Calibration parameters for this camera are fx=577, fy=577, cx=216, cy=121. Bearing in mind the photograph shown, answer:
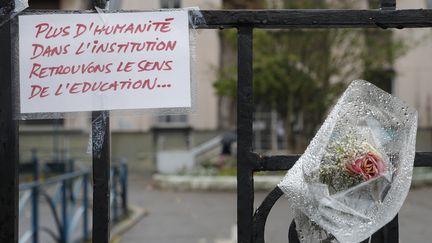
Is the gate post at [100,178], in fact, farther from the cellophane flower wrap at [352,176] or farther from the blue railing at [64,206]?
the blue railing at [64,206]

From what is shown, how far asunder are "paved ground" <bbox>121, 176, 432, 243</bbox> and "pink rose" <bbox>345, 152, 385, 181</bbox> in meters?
2.63

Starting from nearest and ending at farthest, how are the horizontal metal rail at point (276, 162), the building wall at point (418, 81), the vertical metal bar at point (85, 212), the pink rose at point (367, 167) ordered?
1. the pink rose at point (367, 167)
2. the horizontal metal rail at point (276, 162)
3. the vertical metal bar at point (85, 212)
4. the building wall at point (418, 81)

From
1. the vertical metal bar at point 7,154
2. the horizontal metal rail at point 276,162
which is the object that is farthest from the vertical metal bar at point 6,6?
the horizontal metal rail at point 276,162

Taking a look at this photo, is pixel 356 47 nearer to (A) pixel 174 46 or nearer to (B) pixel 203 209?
(B) pixel 203 209

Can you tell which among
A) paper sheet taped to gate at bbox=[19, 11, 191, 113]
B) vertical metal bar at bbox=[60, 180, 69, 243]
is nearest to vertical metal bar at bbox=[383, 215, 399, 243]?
paper sheet taped to gate at bbox=[19, 11, 191, 113]

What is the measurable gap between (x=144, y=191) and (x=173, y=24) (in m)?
12.6

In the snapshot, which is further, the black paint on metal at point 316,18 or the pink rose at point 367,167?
the black paint on metal at point 316,18

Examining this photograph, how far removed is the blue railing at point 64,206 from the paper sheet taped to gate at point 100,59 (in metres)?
3.79

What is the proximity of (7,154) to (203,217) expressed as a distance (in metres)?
7.95

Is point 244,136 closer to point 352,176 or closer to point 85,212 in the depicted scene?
point 352,176

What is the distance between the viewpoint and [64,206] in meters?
7.01

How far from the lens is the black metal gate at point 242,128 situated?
2.14 m

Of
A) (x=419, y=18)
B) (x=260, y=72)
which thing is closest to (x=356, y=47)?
(x=260, y=72)

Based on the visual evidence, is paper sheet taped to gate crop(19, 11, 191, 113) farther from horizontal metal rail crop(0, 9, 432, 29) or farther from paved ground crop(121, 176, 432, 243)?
paved ground crop(121, 176, 432, 243)
